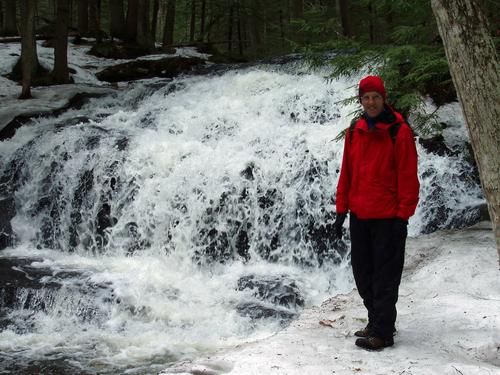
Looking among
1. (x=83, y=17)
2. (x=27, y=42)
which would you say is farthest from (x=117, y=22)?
(x=27, y=42)

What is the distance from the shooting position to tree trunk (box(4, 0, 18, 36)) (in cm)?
2141

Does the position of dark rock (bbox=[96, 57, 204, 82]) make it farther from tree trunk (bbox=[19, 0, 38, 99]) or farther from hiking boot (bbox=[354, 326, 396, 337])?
hiking boot (bbox=[354, 326, 396, 337])

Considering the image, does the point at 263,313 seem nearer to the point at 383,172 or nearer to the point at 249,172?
the point at 249,172

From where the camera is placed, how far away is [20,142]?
38.5ft

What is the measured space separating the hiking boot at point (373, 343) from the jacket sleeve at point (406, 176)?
99 cm

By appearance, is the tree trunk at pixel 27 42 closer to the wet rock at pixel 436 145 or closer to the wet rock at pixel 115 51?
the wet rock at pixel 115 51

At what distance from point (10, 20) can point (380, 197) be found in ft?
72.2

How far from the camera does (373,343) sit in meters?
4.04

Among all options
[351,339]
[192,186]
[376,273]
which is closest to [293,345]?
[351,339]

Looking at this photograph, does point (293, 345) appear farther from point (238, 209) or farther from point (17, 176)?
point (17, 176)

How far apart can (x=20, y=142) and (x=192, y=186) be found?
5018 mm

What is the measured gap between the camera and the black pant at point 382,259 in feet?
13.0

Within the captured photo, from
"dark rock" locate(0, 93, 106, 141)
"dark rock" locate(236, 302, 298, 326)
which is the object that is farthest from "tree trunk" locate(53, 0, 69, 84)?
"dark rock" locate(236, 302, 298, 326)

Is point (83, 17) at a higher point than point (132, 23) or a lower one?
higher
